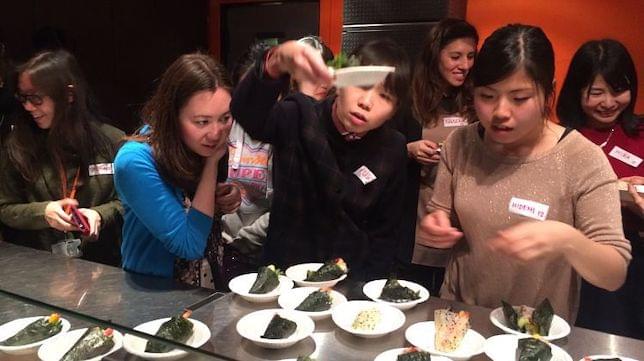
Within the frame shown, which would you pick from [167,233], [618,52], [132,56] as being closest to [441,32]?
[618,52]

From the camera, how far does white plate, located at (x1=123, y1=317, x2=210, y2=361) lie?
3.40 feet

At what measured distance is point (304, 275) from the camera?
5.17 ft

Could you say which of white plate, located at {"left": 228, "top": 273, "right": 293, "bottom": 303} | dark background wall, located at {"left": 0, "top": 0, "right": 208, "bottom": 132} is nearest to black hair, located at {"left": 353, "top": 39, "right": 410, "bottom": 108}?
white plate, located at {"left": 228, "top": 273, "right": 293, "bottom": 303}

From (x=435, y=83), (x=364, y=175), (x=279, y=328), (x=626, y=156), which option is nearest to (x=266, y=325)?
(x=279, y=328)

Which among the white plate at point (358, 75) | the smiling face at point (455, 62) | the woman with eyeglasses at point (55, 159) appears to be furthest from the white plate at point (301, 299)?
the smiling face at point (455, 62)

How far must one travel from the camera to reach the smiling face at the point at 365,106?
62.2 inches

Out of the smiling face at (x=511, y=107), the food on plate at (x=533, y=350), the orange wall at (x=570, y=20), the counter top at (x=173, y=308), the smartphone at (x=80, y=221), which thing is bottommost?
the counter top at (x=173, y=308)

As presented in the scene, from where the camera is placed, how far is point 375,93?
62.0 inches

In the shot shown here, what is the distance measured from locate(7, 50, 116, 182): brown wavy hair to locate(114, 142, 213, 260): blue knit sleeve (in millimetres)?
906

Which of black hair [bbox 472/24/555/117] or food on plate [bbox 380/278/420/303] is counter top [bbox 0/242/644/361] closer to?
food on plate [bbox 380/278/420/303]

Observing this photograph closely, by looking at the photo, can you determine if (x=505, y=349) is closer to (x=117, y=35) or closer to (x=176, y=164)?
(x=176, y=164)

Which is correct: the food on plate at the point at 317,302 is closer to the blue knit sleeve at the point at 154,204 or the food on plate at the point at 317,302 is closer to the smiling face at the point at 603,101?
the blue knit sleeve at the point at 154,204

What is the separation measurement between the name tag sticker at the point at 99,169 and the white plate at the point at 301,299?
1.26 metres

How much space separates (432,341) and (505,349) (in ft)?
0.50
